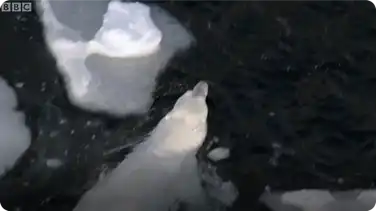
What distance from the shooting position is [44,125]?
100cm

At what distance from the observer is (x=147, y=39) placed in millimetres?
1139

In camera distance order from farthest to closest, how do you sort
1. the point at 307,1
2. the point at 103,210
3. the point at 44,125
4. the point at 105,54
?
the point at 307,1 < the point at 105,54 < the point at 44,125 < the point at 103,210

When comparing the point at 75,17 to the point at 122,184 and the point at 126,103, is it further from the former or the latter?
the point at 122,184

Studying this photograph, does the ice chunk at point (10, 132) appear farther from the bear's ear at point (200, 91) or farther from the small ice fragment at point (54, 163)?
the bear's ear at point (200, 91)

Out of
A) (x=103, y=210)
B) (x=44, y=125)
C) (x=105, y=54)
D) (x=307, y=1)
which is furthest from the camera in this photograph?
(x=307, y=1)

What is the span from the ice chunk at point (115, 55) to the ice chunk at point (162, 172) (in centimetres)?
9

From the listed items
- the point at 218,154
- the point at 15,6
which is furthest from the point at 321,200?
the point at 15,6

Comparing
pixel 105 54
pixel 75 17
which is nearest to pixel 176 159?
pixel 105 54

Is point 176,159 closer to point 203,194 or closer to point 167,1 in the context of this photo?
point 203,194

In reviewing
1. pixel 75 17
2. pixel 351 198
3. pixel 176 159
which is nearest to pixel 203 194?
pixel 176 159

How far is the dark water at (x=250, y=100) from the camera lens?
94 cm

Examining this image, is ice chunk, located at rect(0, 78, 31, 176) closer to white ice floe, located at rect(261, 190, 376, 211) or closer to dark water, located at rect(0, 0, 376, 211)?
dark water, located at rect(0, 0, 376, 211)

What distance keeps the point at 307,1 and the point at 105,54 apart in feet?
1.22

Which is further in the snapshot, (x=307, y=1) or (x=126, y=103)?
(x=307, y=1)
